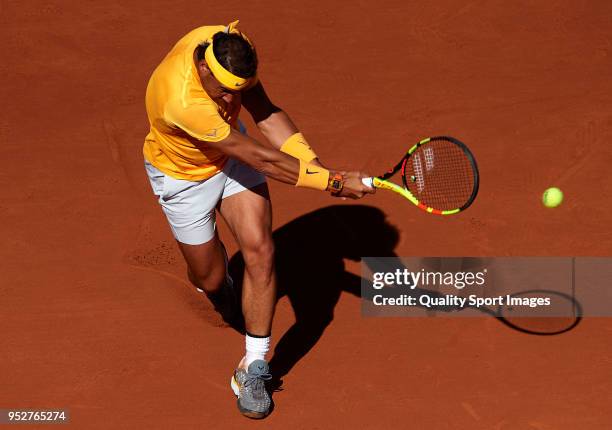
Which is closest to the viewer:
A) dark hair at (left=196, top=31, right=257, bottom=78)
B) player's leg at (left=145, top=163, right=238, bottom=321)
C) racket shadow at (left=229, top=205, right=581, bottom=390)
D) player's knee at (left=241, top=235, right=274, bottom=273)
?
dark hair at (left=196, top=31, right=257, bottom=78)

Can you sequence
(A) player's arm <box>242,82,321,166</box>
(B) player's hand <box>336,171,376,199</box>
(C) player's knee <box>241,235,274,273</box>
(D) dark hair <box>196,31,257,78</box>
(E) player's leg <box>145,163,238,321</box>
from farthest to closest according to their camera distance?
(A) player's arm <box>242,82,321,166</box> → (E) player's leg <box>145,163,238,321</box> → (C) player's knee <box>241,235,274,273</box> → (B) player's hand <box>336,171,376,199</box> → (D) dark hair <box>196,31,257,78</box>

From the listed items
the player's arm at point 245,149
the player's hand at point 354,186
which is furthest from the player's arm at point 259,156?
the player's hand at point 354,186

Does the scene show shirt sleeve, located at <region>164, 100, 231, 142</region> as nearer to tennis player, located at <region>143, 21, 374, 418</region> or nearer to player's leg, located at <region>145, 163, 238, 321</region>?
tennis player, located at <region>143, 21, 374, 418</region>

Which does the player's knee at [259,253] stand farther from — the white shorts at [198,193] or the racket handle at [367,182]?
the racket handle at [367,182]

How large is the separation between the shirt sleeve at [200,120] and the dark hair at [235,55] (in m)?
0.28

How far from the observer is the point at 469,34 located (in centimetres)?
882

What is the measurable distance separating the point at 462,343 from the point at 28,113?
163 inches

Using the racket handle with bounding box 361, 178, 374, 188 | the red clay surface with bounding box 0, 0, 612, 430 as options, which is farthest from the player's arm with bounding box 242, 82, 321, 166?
the red clay surface with bounding box 0, 0, 612, 430

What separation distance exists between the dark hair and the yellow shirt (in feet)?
0.85

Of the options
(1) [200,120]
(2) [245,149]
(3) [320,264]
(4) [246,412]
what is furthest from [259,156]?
(3) [320,264]

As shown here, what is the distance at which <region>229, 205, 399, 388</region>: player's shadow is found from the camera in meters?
6.84

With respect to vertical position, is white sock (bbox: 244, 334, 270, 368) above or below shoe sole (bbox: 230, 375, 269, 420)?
above

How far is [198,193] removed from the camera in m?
6.17

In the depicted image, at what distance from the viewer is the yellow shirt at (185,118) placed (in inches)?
220
